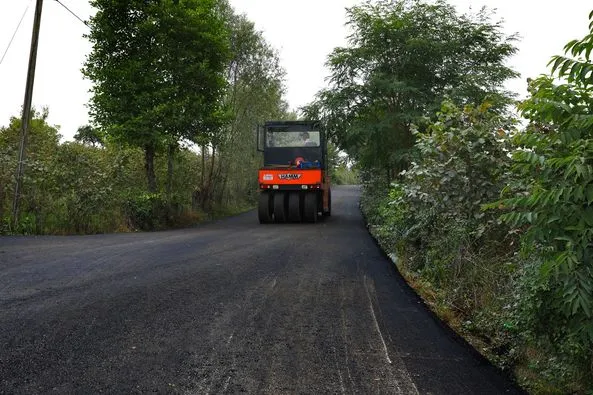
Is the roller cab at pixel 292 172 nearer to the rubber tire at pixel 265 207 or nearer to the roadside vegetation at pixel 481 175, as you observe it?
the rubber tire at pixel 265 207

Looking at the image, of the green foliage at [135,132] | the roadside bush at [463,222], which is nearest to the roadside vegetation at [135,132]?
the green foliage at [135,132]

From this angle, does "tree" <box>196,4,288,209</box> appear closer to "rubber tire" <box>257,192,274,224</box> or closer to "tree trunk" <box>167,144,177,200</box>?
"tree trunk" <box>167,144,177,200</box>

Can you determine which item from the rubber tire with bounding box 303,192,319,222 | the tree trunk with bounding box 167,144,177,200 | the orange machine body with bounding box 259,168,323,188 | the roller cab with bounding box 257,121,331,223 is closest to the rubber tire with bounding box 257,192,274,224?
the roller cab with bounding box 257,121,331,223

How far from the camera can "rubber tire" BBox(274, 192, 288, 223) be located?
14453 mm

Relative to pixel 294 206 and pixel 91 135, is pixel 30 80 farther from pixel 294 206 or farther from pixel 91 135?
pixel 91 135

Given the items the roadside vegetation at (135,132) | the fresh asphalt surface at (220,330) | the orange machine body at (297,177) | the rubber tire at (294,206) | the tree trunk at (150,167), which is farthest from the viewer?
the tree trunk at (150,167)

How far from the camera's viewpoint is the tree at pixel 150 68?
43.7ft

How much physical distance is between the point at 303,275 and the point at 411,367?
3.12 m

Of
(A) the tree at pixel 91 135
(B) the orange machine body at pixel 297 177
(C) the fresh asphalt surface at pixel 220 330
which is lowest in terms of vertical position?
(C) the fresh asphalt surface at pixel 220 330

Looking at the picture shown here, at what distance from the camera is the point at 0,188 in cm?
1058

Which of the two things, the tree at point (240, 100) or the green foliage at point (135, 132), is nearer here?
the green foliage at point (135, 132)

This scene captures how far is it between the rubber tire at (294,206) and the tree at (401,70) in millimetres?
2325

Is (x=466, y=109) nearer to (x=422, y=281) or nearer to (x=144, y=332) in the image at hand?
(x=422, y=281)

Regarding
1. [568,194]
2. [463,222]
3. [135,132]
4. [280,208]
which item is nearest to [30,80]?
[135,132]
